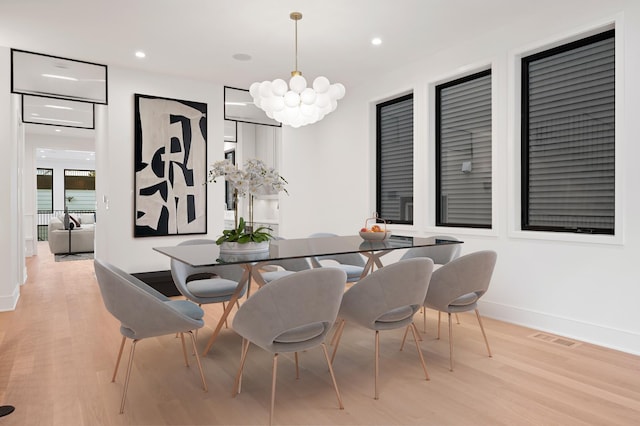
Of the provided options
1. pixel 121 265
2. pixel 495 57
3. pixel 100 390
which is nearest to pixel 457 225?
pixel 495 57

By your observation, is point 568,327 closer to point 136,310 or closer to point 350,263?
point 350,263

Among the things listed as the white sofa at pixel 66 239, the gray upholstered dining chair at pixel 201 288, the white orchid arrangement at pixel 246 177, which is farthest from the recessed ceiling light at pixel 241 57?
the white sofa at pixel 66 239

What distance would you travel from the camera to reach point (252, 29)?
392 centimetres

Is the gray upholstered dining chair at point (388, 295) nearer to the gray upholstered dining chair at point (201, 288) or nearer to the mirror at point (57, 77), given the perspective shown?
the gray upholstered dining chair at point (201, 288)

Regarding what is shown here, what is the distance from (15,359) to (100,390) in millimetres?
1019

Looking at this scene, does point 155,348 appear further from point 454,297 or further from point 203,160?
point 203,160

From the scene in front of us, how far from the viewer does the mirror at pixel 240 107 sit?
582 cm

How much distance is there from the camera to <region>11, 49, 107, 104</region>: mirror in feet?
14.7

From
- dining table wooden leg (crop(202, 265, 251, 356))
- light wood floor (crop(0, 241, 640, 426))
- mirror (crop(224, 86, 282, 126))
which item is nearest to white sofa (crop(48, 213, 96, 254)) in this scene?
mirror (crop(224, 86, 282, 126))

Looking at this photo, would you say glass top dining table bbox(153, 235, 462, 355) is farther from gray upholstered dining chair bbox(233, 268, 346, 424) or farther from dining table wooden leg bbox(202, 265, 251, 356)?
gray upholstered dining chair bbox(233, 268, 346, 424)

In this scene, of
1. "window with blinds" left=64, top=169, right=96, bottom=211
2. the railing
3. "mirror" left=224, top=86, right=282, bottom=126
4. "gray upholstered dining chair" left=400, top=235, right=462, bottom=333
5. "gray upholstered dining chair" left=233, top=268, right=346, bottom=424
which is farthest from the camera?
"window with blinds" left=64, top=169, right=96, bottom=211

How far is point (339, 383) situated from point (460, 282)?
1.00 m

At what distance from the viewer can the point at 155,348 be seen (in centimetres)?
317

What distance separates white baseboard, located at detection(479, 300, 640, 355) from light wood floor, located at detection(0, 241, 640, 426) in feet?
0.37
